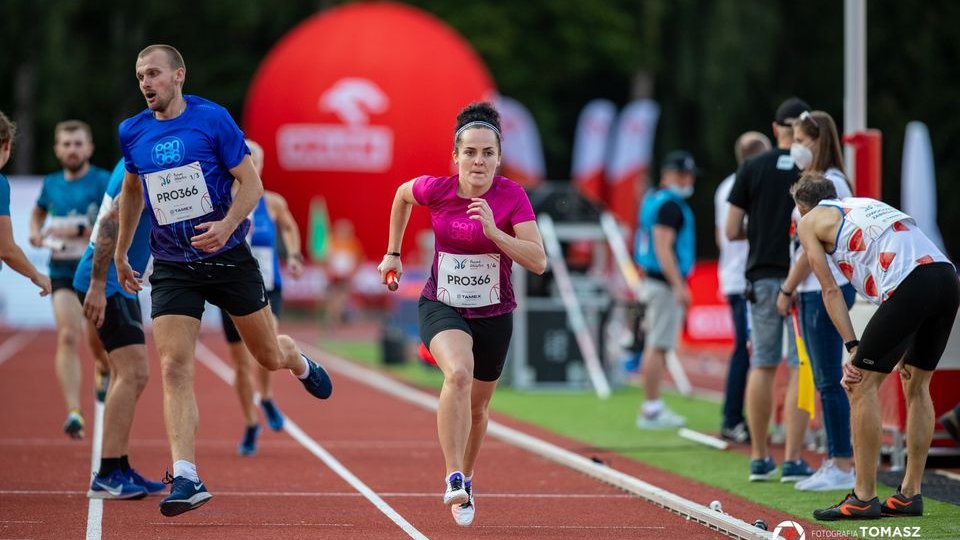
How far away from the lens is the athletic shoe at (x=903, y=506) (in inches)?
336

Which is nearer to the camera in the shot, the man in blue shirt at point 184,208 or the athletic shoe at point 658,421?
the man in blue shirt at point 184,208

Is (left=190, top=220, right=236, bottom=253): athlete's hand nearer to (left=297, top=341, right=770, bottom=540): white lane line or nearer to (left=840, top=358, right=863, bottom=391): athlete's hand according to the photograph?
(left=297, top=341, right=770, bottom=540): white lane line

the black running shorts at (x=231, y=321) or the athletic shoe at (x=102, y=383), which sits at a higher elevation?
the black running shorts at (x=231, y=321)

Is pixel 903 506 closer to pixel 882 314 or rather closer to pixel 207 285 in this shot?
pixel 882 314

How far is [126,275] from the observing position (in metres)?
8.75

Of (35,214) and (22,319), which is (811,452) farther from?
(22,319)

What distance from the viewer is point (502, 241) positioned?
805 centimetres

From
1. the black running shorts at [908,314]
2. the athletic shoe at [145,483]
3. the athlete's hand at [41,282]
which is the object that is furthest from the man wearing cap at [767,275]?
the athlete's hand at [41,282]

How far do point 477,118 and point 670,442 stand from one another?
17.5 ft

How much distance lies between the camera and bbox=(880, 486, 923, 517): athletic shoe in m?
8.54

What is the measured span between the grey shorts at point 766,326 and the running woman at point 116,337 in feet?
13.0

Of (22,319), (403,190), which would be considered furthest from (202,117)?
(22,319)

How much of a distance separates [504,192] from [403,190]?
547 mm

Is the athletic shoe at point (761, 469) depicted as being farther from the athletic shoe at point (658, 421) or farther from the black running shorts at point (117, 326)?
the black running shorts at point (117, 326)
